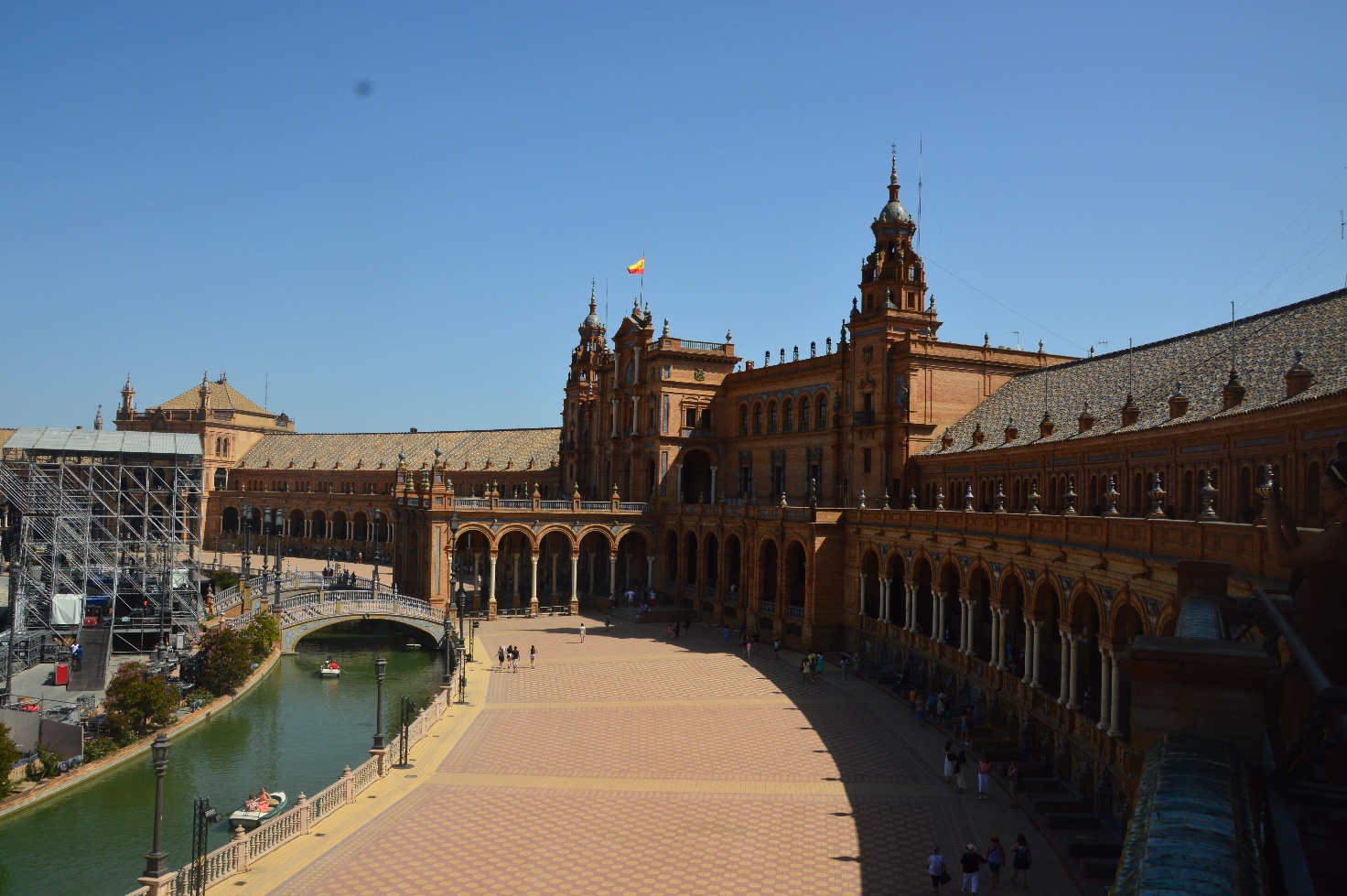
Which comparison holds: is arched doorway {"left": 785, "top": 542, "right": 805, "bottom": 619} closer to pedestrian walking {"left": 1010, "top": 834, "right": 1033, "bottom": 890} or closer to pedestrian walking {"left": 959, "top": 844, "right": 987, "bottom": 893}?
pedestrian walking {"left": 1010, "top": 834, "right": 1033, "bottom": 890}

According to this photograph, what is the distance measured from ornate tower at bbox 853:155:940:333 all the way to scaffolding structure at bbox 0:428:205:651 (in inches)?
1483

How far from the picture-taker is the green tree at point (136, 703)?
37750mm

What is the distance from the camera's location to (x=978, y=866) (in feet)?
72.4

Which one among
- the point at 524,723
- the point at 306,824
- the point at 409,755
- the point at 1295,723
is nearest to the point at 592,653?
the point at 524,723

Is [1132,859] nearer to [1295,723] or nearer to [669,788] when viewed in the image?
[1295,723]

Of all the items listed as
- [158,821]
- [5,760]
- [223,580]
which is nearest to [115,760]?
[5,760]

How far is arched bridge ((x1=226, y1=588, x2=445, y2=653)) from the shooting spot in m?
54.4

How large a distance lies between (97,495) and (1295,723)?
58.3m

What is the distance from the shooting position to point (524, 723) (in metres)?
37.5

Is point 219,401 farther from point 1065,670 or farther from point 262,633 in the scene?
point 1065,670

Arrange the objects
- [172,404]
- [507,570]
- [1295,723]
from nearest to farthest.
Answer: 1. [1295,723]
2. [507,570]
3. [172,404]

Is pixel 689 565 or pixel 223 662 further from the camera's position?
pixel 689 565

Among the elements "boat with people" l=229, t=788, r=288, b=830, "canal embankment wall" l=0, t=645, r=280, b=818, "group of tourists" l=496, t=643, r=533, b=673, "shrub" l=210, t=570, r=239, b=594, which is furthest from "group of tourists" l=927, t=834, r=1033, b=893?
"shrub" l=210, t=570, r=239, b=594

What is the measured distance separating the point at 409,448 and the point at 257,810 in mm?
80983
